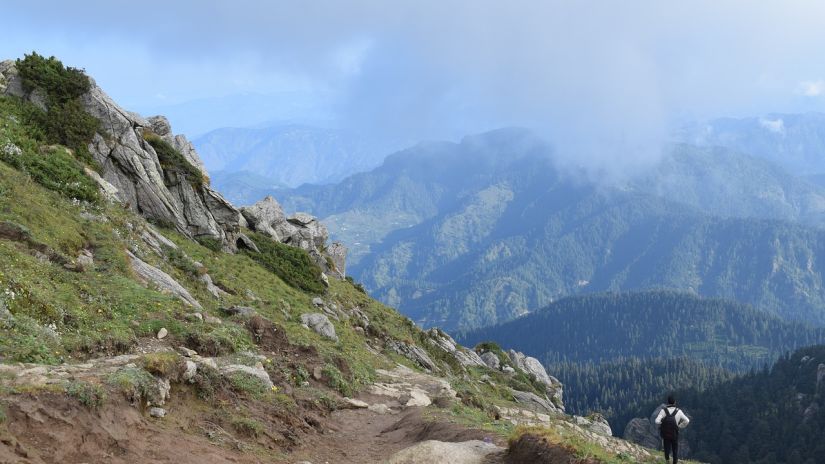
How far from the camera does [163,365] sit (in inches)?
681

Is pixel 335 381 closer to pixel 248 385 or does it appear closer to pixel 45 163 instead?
pixel 248 385

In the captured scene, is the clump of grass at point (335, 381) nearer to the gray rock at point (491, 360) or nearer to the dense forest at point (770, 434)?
the gray rock at point (491, 360)

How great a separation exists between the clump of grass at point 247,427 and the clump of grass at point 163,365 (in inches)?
93.4

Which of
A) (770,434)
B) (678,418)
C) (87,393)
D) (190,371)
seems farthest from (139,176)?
(770,434)

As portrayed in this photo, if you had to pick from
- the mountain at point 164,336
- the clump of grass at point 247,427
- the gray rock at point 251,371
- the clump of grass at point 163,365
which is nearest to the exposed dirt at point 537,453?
the mountain at point 164,336

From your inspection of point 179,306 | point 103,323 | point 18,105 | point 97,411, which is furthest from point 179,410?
→ point 18,105

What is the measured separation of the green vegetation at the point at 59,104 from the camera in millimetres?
41219

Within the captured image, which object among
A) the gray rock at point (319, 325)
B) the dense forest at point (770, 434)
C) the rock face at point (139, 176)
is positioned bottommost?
the dense forest at point (770, 434)

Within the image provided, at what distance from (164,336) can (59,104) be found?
31076 mm

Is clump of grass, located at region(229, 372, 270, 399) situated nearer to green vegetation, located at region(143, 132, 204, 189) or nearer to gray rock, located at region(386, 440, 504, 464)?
gray rock, located at region(386, 440, 504, 464)

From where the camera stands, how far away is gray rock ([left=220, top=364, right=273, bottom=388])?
20.8 meters

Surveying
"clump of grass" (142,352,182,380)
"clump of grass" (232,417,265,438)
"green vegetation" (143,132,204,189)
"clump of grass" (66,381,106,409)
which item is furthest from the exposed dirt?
"green vegetation" (143,132,204,189)

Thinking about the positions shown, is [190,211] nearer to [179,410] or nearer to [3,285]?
[3,285]

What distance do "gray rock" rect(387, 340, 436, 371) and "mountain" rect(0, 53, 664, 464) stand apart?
0.14m
